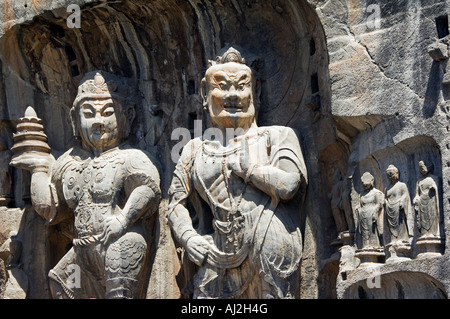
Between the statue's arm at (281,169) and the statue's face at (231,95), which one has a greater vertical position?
the statue's face at (231,95)

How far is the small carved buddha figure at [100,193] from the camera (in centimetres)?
1249

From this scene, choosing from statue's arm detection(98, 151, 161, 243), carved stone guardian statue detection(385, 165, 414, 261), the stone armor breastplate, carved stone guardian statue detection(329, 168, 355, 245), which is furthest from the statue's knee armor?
carved stone guardian statue detection(385, 165, 414, 261)

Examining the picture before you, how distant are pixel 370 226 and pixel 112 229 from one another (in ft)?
7.72

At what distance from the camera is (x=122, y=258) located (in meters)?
12.4

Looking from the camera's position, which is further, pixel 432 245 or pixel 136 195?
pixel 136 195

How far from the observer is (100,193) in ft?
41.5

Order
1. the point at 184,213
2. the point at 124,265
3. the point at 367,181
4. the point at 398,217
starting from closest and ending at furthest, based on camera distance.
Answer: the point at 398,217
the point at 367,181
the point at 184,213
the point at 124,265

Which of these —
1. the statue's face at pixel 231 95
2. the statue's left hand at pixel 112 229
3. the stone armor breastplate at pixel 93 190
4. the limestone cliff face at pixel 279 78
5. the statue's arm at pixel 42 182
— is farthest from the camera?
the statue's arm at pixel 42 182

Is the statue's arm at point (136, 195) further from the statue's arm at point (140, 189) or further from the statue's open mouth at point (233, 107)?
the statue's open mouth at point (233, 107)

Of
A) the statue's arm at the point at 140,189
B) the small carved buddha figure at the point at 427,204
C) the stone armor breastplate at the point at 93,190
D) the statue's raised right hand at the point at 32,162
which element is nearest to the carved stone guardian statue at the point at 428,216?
the small carved buddha figure at the point at 427,204

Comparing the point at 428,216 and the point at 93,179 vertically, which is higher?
the point at 93,179

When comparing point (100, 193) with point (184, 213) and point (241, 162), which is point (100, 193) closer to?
point (184, 213)

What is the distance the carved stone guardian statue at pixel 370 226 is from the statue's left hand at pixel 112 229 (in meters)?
2.16

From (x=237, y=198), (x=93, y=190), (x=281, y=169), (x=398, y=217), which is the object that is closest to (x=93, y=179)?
(x=93, y=190)
